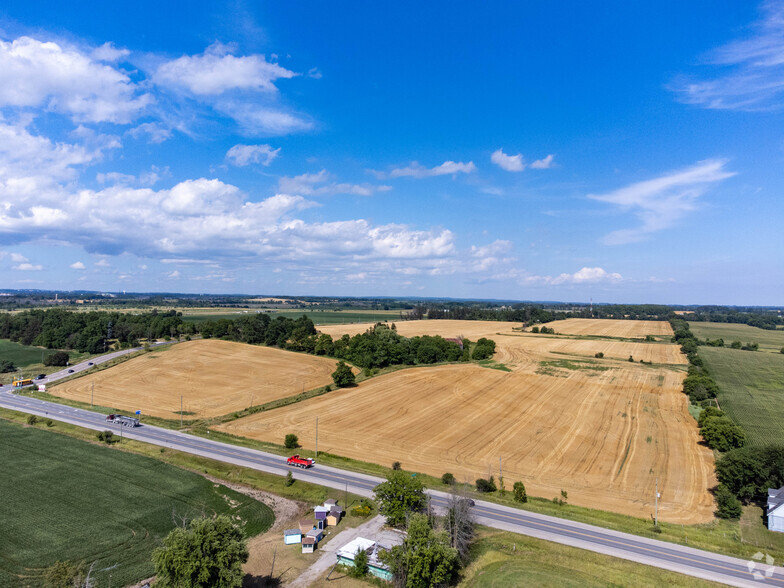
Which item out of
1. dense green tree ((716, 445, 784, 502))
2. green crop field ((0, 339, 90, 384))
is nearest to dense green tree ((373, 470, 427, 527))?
dense green tree ((716, 445, 784, 502))

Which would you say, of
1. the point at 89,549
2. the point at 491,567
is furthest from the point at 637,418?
the point at 89,549

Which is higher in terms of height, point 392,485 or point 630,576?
point 392,485

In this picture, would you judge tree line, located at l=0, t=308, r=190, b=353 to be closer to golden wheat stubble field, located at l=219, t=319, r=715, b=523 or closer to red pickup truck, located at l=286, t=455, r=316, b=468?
golden wheat stubble field, located at l=219, t=319, r=715, b=523

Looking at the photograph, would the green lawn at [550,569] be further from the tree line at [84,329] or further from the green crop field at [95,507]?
the tree line at [84,329]

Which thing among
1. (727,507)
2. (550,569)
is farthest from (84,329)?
(727,507)

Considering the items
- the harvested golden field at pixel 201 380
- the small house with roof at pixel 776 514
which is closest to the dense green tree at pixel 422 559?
the small house with roof at pixel 776 514

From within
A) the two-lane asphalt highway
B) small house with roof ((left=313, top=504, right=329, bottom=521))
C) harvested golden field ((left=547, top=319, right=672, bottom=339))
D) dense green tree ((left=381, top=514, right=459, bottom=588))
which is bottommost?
the two-lane asphalt highway

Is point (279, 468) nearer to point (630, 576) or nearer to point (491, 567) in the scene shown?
point (491, 567)
